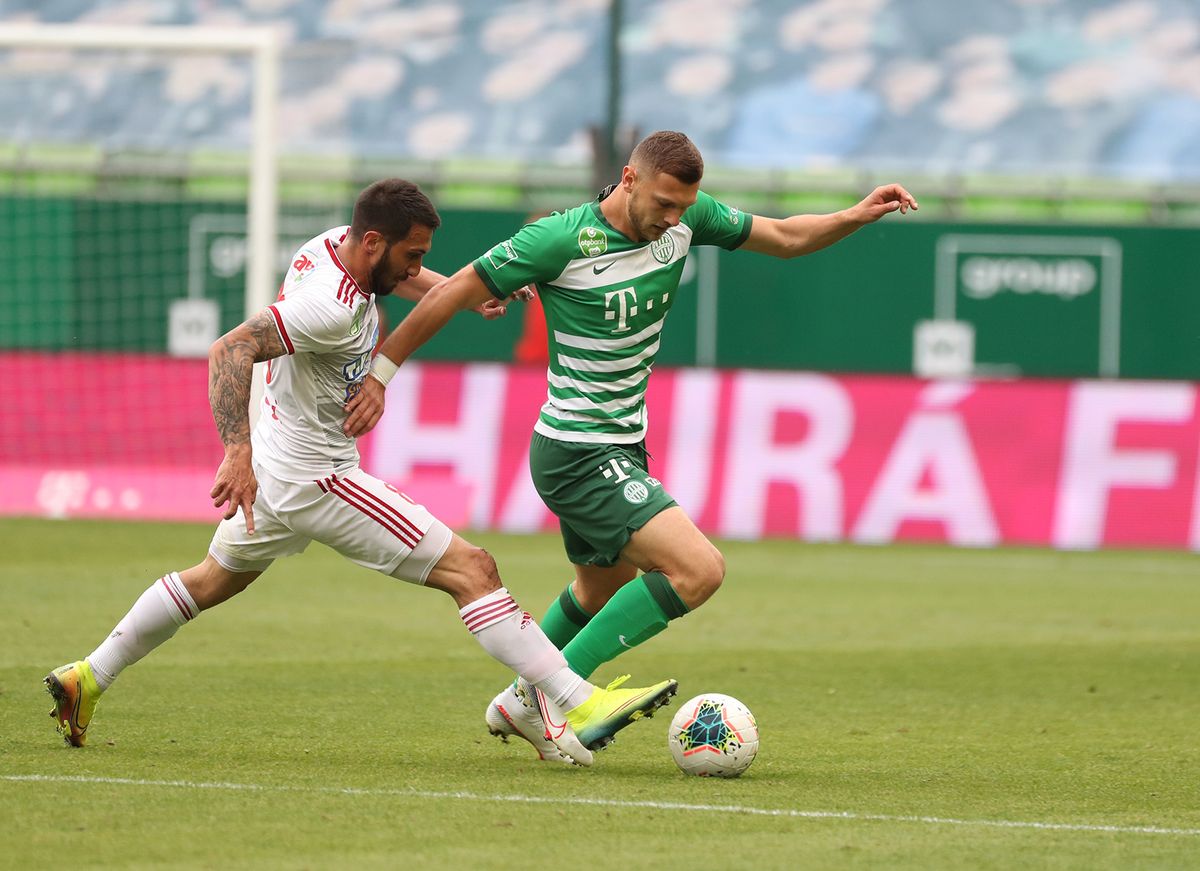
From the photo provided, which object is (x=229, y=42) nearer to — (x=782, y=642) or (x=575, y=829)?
(x=782, y=642)

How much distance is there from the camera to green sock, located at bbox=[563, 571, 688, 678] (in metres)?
6.46

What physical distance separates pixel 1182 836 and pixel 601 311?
2.53 metres

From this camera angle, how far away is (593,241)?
660 cm

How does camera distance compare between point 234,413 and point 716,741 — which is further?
point 716,741

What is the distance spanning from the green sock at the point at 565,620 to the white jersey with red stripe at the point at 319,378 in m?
1.02

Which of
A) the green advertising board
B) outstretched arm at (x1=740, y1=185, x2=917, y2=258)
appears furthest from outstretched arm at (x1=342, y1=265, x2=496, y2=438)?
the green advertising board

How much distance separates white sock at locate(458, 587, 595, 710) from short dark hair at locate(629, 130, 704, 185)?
4.88ft

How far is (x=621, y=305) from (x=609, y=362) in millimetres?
197

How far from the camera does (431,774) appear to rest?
6.13 m

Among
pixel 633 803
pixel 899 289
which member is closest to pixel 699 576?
pixel 633 803

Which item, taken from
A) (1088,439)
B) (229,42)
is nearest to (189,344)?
(229,42)

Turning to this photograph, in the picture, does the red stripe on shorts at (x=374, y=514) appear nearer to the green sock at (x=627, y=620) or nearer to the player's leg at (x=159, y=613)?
the player's leg at (x=159, y=613)

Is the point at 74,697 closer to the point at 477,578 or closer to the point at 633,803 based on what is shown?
the point at 477,578

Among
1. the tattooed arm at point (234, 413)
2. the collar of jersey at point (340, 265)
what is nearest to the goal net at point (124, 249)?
the collar of jersey at point (340, 265)
